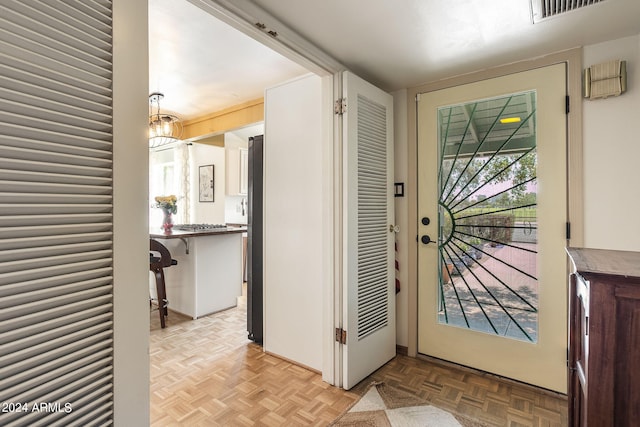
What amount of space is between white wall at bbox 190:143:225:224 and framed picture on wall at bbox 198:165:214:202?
6cm

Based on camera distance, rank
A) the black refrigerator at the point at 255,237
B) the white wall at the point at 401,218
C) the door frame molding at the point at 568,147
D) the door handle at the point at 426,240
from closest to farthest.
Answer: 1. the door frame molding at the point at 568,147
2. the door handle at the point at 426,240
3. the white wall at the point at 401,218
4. the black refrigerator at the point at 255,237

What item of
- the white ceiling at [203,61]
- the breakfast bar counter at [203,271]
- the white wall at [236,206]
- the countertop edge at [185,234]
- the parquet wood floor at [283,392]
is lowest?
the parquet wood floor at [283,392]

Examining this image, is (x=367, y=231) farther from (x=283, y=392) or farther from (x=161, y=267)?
(x=161, y=267)

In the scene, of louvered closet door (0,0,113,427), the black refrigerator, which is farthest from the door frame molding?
louvered closet door (0,0,113,427)

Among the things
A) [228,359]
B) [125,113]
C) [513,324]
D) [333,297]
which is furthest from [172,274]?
[513,324]

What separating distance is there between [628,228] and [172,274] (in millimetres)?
4088

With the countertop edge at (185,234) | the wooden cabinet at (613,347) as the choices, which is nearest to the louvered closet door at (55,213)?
the wooden cabinet at (613,347)

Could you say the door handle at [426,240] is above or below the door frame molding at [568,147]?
below

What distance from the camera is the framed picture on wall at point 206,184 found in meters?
5.29

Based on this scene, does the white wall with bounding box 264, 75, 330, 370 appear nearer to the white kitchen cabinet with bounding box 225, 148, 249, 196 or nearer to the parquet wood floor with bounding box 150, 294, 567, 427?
the parquet wood floor with bounding box 150, 294, 567, 427

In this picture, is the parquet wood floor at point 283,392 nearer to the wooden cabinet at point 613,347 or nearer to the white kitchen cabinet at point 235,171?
the wooden cabinet at point 613,347

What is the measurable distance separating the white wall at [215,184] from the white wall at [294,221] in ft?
9.63

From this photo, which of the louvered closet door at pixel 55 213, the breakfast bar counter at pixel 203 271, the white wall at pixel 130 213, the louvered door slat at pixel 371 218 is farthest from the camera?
the breakfast bar counter at pixel 203 271

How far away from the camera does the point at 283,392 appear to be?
2.02m
